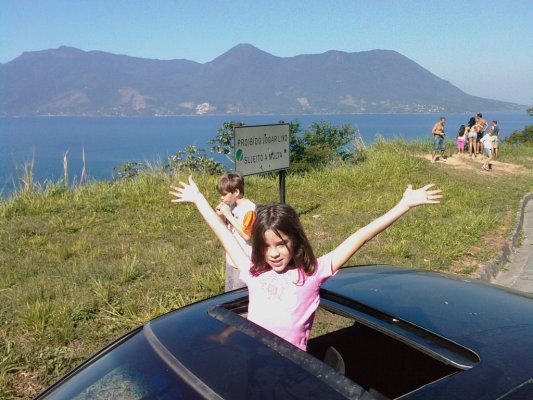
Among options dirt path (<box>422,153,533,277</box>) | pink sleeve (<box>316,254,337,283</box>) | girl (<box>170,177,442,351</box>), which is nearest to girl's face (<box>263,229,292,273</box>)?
girl (<box>170,177,442,351</box>)

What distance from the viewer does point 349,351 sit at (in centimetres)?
252

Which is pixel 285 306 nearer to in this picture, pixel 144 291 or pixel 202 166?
pixel 144 291

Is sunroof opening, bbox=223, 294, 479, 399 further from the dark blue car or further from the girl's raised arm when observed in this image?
the girl's raised arm

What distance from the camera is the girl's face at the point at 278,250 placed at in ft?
7.93

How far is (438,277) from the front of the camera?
8.95 ft

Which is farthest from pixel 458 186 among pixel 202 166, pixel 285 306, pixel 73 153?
pixel 73 153

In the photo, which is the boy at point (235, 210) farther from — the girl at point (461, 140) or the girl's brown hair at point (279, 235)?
the girl at point (461, 140)

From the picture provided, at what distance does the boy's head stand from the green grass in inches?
54.2

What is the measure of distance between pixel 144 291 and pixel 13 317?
47.5 inches

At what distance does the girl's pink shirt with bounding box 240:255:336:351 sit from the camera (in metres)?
2.27

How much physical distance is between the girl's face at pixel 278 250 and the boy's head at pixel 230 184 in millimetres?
1768

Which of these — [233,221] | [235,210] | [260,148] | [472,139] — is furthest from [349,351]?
[472,139]

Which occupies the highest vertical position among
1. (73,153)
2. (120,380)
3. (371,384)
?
(120,380)

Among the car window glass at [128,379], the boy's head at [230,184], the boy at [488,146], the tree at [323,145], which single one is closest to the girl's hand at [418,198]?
the car window glass at [128,379]
